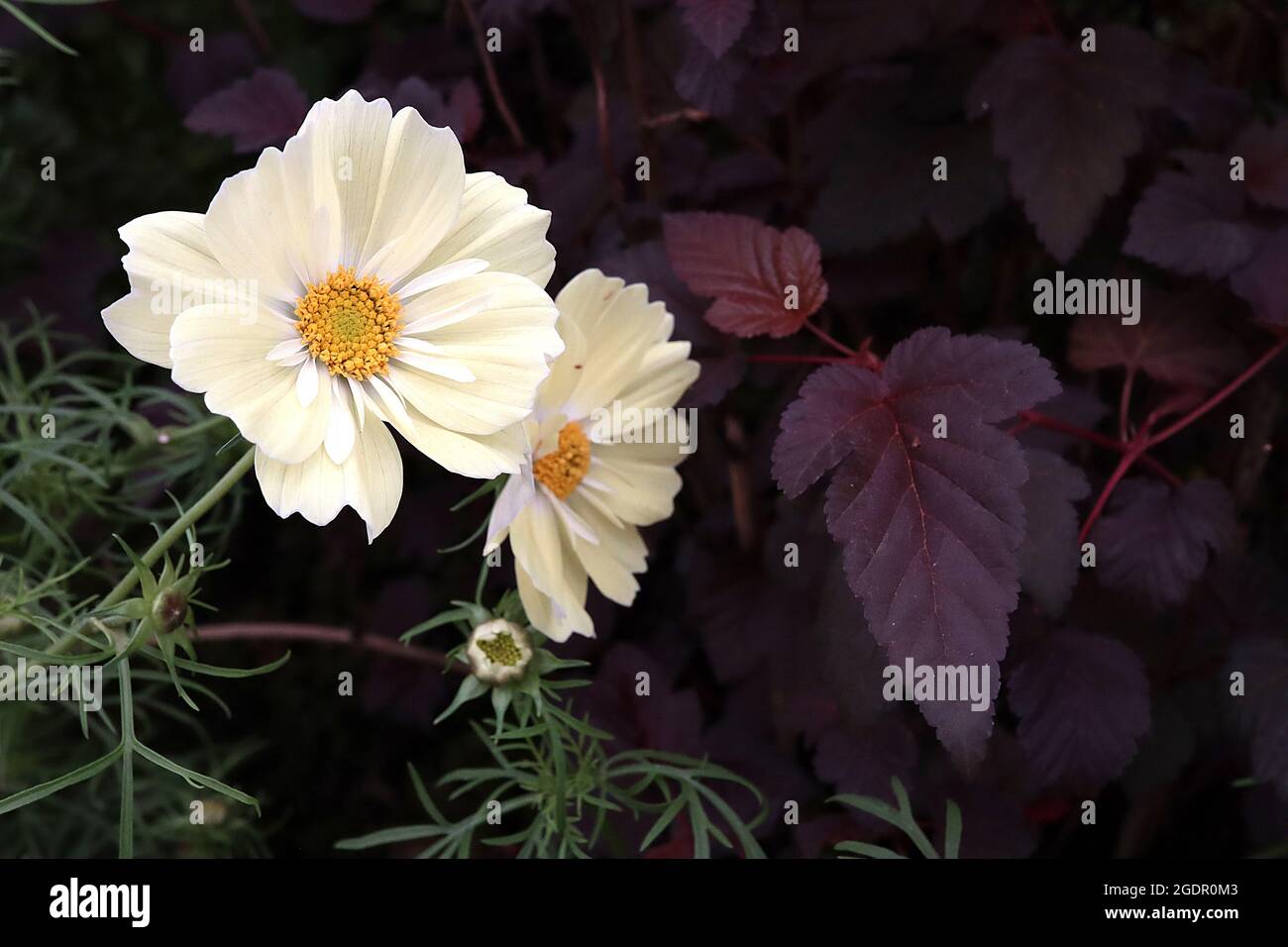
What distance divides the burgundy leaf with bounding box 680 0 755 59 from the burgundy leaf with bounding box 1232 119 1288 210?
0.44 metres

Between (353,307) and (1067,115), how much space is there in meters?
0.59

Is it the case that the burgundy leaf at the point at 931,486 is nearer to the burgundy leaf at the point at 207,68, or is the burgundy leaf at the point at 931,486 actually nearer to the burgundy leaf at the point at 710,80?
the burgundy leaf at the point at 710,80

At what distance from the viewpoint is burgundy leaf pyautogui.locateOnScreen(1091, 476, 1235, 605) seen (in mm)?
872

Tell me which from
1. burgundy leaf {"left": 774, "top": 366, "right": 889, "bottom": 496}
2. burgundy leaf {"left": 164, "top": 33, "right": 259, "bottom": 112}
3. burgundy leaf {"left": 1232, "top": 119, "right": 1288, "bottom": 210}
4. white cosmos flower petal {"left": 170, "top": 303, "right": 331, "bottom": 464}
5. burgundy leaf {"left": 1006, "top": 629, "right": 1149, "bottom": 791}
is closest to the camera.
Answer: white cosmos flower petal {"left": 170, "top": 303, "right": 331, "bottom": 464}

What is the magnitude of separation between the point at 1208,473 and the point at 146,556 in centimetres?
98

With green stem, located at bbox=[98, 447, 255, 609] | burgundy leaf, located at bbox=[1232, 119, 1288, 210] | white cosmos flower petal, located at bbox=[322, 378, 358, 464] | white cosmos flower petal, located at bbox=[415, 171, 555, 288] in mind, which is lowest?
green stem, located at bbox=[98, 447, 255, 609]

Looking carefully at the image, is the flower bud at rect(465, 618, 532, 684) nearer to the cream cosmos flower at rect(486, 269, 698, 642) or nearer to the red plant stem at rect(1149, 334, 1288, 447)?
the cream cosmos flower at rect(486, 269, 698, 642)

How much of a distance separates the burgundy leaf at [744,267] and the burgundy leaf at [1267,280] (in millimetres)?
313

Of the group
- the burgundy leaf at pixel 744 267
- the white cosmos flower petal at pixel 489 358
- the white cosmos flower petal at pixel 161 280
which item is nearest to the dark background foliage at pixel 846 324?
the burgundy leaf at pixel 744 267

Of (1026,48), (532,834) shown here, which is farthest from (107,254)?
(1026,48)

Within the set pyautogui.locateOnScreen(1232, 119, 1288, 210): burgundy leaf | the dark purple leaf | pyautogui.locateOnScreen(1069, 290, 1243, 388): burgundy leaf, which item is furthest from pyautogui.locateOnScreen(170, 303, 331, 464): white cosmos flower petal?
pyautogui.locateOnScreen(1232, 119, 1288, 210): burgundy leaf

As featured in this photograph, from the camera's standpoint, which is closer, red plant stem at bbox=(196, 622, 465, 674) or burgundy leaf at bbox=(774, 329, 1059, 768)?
burgundy leaf at bbox=(774, 329, 1059, 768)

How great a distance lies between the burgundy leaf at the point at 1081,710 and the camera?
838 mm

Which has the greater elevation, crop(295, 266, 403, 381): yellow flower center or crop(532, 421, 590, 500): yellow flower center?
crop(295, 266, 403, 381): yellow flower center
